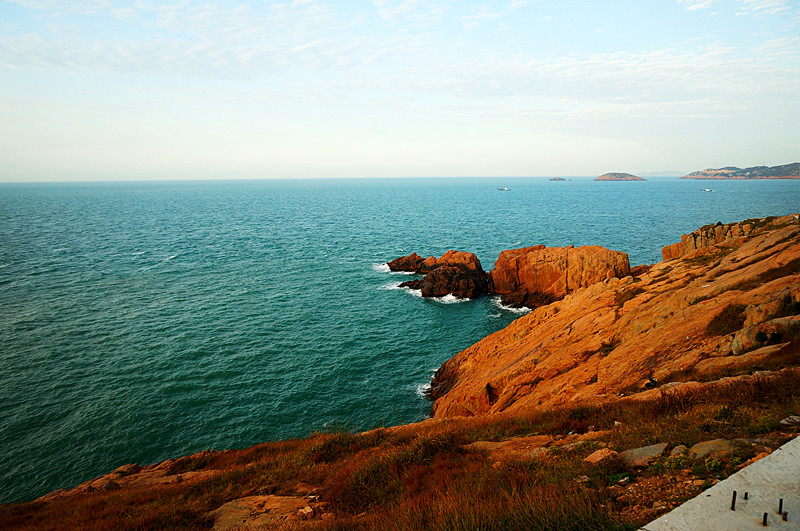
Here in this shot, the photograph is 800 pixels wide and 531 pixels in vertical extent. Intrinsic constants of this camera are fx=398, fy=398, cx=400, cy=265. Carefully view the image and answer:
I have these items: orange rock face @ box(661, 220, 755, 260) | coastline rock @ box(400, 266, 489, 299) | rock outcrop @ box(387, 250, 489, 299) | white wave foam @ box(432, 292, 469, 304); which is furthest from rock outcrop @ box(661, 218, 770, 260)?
white wave foam @ box(432, 292, 469, 304)

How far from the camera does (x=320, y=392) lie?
3212 cm

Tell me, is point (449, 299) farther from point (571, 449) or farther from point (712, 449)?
point (712, 449)

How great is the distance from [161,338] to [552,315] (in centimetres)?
3699

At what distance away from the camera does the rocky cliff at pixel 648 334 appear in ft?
47.3

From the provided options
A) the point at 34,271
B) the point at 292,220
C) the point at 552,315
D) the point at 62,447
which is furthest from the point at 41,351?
the point at 292,220

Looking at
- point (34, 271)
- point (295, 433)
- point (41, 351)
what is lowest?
point (295, 433)

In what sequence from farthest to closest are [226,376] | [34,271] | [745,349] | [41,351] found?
[34,271] < [41,351] < [226,376] < [745,349]

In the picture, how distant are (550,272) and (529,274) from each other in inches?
107

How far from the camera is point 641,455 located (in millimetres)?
7543

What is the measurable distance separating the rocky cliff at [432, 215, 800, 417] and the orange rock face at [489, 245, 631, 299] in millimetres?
17073

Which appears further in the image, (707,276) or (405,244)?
(405,244)

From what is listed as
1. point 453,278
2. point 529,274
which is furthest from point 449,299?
point 529,274

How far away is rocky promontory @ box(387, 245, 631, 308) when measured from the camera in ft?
163

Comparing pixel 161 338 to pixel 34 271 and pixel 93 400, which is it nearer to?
pixel 93 400
